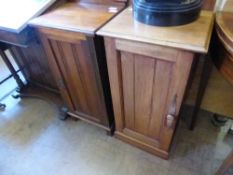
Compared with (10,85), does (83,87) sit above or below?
above

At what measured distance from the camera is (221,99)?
55.8 inches

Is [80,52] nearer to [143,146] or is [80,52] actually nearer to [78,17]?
[78,17]

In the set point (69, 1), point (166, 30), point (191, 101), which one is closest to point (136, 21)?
point (166, 30)

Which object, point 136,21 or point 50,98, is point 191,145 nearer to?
point 136,21

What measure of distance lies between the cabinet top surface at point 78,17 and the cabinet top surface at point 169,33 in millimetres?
84

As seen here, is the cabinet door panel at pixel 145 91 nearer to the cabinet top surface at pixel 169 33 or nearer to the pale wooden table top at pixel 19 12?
the cabinet top surface at pixel 169 33

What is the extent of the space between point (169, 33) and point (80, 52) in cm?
51

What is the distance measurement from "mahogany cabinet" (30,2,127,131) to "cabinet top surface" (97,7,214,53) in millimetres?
107

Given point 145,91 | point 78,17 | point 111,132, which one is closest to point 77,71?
point 78,17

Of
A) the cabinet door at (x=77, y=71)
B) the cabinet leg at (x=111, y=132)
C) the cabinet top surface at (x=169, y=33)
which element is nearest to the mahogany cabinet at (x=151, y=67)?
the cabinet top surface at (x=169, y=33)

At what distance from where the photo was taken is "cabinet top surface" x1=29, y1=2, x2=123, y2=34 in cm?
100

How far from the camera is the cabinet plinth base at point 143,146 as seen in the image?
1340mm

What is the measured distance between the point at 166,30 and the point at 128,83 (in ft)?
1.17

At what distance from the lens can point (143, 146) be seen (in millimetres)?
1396
